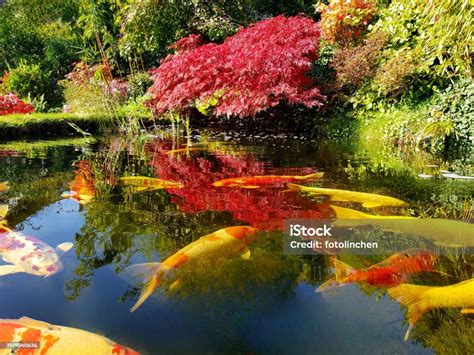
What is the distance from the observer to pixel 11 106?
339 inches

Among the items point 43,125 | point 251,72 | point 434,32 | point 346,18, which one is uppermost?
point 346,18

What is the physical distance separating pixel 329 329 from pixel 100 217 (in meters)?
1.52

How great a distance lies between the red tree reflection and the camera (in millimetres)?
2270

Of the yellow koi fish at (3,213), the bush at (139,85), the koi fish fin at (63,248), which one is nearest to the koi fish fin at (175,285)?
the koi fish fin at (63,248)

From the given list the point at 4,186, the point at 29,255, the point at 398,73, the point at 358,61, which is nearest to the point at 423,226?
the point at 29,255

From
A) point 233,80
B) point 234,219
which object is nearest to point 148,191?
point 234,219

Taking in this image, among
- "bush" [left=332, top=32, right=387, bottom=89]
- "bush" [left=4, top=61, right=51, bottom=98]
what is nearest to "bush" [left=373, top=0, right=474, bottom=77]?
"bush" [left=332, top=32, right=387, bottom=89]

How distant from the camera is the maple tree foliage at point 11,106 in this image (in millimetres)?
8469

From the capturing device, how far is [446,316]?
124 centimetres

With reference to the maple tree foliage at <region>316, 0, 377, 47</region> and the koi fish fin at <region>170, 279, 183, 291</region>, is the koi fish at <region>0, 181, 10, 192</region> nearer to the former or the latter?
the koi fish fin at <region>170, 279, 183, 291</region>

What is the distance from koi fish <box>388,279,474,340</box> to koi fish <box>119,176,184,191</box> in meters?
1.99

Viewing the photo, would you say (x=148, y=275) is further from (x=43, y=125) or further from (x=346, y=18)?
(x=346, y=18)

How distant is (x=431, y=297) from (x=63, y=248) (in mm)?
1498

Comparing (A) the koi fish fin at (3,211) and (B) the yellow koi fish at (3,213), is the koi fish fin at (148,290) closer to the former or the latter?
(B) the yellow koi fish at (3,213)
